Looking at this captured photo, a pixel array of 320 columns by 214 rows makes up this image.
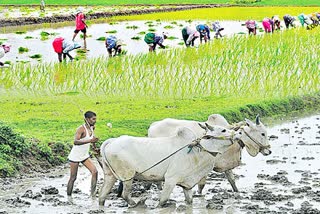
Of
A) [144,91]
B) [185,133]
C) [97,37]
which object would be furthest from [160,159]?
[97,37]

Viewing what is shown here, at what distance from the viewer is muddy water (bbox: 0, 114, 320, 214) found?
7.22 metres

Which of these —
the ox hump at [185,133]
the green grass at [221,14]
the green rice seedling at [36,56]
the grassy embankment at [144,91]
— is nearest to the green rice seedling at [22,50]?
the green rice seedling at [36,56]

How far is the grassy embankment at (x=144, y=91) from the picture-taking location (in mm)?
10172

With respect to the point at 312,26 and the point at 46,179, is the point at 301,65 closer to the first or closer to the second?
the point at 46,179

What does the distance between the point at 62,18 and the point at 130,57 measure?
53.0 feet

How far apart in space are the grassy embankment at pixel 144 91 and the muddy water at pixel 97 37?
2502mm

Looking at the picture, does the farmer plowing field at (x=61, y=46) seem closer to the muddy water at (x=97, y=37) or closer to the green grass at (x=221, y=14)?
the muddy water at (x=97, y=37)

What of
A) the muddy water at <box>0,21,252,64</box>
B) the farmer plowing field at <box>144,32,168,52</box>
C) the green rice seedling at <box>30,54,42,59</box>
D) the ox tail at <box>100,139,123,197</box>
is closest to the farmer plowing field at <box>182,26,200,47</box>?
the muddy water at <box>0,21,252,64</box>

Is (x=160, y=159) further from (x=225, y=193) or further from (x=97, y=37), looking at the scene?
(x=97, y=37)

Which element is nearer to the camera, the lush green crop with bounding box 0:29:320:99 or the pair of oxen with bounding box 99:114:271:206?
the pair of oxen with bounding box 99:114:271:206

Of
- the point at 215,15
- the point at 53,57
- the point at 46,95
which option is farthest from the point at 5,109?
the point at 215,15

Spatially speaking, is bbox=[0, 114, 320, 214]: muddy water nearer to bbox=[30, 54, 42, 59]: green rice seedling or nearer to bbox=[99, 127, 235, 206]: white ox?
bbox=[99, 127, 235, 206]: white ox

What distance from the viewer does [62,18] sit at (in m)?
32.7

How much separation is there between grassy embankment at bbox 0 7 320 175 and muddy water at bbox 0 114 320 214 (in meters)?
0.64
